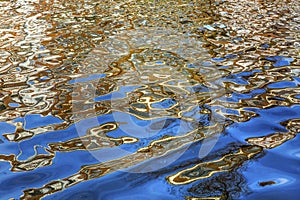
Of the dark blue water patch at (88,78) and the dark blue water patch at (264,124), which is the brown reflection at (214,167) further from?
the dark blue water patch at (88,78)

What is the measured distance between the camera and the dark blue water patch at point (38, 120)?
418cm

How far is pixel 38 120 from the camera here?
4293 millimetres

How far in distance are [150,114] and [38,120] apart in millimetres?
1380

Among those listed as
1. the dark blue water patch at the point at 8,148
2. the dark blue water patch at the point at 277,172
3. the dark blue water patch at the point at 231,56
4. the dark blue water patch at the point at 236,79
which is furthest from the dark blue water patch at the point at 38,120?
the dark blue water patch at the point at 231,56

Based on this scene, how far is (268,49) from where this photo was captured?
7.13 metres

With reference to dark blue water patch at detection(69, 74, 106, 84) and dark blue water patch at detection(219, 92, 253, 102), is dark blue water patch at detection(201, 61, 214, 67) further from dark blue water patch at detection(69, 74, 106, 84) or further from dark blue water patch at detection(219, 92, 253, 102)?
dark blue water patch at detection(69, 74, 106, 84)

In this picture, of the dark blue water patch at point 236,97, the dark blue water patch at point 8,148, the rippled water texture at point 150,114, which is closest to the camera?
the rippled water texture at point 150,114

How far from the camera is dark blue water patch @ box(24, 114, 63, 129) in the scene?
418 cm

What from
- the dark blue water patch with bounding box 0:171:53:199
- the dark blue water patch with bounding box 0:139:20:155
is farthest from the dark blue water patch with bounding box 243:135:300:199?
the dark blue water patch with bounding box 0:139:20:155

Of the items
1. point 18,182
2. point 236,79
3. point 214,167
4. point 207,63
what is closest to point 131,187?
point 214,167

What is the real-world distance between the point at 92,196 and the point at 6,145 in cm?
140

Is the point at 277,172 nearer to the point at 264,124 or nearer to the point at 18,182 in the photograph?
the point at 264,124

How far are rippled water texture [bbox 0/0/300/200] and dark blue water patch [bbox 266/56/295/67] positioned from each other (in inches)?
2.2

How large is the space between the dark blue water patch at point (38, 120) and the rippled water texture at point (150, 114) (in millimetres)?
23
